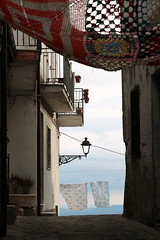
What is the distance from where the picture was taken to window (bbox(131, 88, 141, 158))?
463 inches

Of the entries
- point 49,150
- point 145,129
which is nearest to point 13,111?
point 49,150

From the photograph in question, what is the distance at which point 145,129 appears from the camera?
10797mm

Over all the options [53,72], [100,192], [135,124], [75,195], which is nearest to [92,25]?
[135,124]

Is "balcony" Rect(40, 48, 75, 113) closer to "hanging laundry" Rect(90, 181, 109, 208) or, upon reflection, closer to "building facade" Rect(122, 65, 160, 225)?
"building facade" Rect(122, 65, 160, 225)

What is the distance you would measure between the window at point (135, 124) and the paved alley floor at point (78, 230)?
1.58 meters

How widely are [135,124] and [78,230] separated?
10.8 feet

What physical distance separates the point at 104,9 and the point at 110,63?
2.04 ft

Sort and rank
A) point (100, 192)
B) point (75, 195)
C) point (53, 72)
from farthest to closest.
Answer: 1. point (100, 192)
2. point (75, 195)
3. point (53, 72)

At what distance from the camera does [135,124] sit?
1214cm

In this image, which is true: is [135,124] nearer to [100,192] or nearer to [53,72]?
[53,72]

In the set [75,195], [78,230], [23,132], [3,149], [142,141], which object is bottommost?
[75,195]

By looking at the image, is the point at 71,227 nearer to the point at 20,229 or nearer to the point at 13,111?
the point at 20,229

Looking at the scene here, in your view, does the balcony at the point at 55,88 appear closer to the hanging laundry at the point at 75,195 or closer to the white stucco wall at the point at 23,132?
the white stucco wall at the point at 23,132

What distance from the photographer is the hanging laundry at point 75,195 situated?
3077cm
